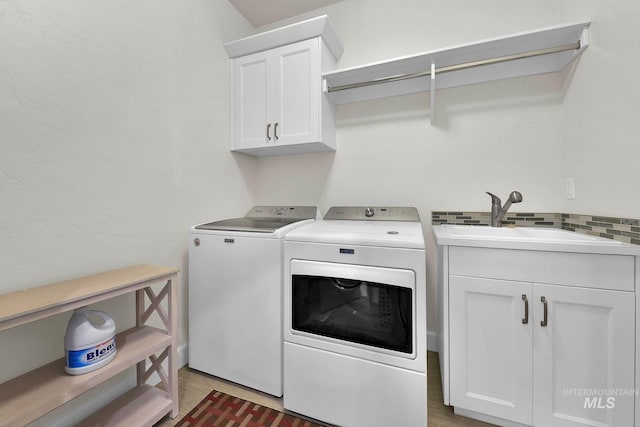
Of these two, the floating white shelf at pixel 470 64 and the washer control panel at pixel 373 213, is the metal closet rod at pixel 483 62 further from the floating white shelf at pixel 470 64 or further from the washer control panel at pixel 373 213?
the washer control panel at pixel 373 213

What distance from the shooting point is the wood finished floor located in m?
1.32

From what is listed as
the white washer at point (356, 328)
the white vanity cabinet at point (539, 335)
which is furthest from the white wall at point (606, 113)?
the white washer at point (356, 328)

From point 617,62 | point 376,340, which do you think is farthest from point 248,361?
point 617,62

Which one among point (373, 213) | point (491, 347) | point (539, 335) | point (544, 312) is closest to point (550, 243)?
point (544, 312)

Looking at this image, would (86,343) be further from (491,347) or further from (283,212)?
(491,347)

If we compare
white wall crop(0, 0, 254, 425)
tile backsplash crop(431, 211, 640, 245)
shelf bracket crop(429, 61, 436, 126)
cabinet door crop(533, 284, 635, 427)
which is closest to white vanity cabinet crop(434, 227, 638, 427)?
cabinet door crop(533, 284, 635, 427)

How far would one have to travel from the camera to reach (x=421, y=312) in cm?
114

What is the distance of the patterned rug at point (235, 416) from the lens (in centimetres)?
131

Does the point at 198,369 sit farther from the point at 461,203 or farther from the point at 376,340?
the point at 461,203

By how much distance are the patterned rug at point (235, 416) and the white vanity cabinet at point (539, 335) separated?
0.84 meters

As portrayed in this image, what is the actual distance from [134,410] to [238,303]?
668 mm

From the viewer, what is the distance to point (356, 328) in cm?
127

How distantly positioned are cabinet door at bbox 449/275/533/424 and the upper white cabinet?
1.38m

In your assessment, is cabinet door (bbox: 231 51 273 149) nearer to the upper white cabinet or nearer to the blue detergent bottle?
the upper white cabinet
